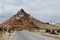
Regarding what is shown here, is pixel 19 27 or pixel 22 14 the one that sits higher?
pixel 22 14

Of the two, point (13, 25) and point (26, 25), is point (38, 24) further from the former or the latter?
point (13, 25)

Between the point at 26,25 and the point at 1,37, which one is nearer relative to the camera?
the point at 1,37

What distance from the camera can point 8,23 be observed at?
19362 centimetres

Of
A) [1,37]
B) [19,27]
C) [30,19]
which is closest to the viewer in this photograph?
[1,37]

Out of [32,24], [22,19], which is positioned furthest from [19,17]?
[32,24]

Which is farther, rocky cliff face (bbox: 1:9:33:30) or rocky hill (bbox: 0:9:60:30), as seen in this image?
rocky cliff face (bbox: 1:9:33:30)

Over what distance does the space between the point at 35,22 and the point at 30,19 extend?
25.6 feet

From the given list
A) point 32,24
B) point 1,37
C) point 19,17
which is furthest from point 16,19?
point 1,37

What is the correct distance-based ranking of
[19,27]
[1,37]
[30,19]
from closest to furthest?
1. [1,37]
2. [19,27]
3. [30,19]

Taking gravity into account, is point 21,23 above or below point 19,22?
below

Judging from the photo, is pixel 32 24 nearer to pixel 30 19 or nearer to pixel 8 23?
pixel 30 19

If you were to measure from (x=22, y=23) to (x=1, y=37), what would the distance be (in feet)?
543

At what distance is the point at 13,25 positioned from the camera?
191 meters

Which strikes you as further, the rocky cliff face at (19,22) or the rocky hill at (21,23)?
the rocky cliff face at (19,22)
